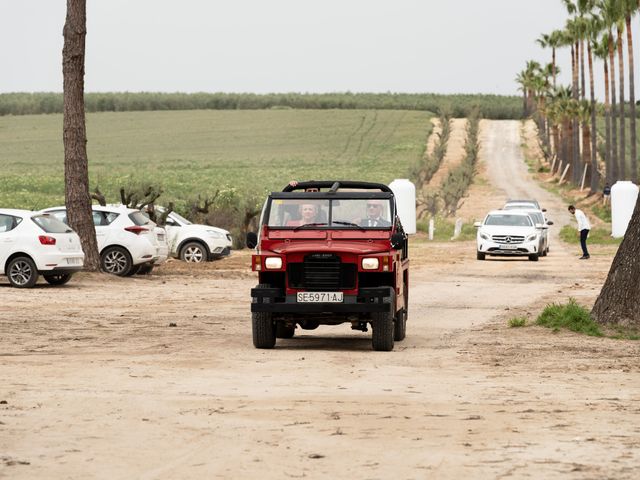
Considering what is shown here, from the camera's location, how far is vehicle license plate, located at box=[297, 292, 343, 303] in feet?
52.6

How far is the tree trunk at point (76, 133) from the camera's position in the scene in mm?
30234

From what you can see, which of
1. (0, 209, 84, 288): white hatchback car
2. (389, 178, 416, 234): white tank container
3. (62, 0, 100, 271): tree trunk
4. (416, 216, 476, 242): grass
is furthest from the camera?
(389, 178, 416, 234): white tank container

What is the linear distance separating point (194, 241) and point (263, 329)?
2100 centimetres

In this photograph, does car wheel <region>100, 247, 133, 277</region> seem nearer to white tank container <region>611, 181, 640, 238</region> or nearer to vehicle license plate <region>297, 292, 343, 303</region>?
vehicle license plate <region>297, 292, 343, 303</region>

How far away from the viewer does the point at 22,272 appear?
2677 cm

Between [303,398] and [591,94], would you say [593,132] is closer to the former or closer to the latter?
[591,94]

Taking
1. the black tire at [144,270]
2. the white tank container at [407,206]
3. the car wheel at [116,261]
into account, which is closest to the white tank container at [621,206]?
the white tank container at [407,206]

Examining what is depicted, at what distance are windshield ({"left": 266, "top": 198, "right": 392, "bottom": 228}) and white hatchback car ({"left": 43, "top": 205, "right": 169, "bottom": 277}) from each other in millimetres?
13996

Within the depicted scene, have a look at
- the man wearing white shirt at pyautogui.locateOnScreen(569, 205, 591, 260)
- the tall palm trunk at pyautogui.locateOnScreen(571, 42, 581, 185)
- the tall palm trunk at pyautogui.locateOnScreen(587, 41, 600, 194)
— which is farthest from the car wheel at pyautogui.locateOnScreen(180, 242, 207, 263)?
the tall palm trunk at pyautogui.locateOnScreen(571, 42, 581, 185)

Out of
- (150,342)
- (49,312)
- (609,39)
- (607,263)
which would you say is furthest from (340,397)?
(609,39)

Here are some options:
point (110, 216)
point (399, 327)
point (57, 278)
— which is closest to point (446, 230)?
point (110, 216)

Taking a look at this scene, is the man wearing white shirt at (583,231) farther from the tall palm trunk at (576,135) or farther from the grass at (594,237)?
the tall palm trunk at (576,135)

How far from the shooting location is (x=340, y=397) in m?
12.1

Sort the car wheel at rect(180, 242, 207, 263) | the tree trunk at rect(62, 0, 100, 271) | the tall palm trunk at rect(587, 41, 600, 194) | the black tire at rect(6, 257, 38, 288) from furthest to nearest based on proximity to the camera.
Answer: the tall palm trunk at rect(587, 41, 600, 194)
the car wheel at rect(180, 242, 207, 263)
the tree trunk at rect(62, 0, 100, 271)
the black tire at rect(6, 257, 38, 288)
